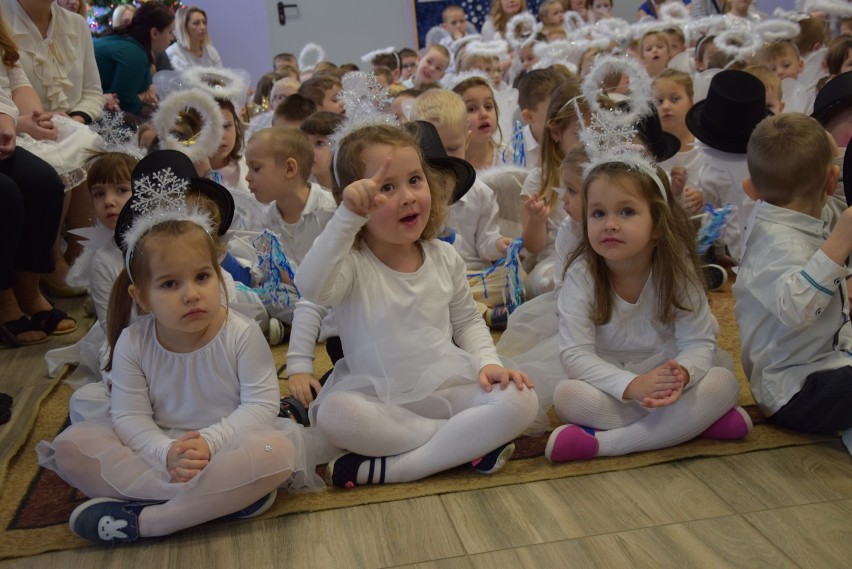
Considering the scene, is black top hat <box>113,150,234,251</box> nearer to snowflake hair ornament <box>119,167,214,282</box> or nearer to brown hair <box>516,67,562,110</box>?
snowflake hair ornament <box>119,167,214,282</box>

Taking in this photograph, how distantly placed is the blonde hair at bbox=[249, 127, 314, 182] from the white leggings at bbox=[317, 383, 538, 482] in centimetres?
128

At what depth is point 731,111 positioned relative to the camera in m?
2.82

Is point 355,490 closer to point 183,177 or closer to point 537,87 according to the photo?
point 183,177

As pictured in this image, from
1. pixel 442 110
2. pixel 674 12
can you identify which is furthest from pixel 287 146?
pixel 674 12

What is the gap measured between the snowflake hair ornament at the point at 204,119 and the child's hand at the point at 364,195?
1175 millimetres

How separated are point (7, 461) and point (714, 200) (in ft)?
8.08

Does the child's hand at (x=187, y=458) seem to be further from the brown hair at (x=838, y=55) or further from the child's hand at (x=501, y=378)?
the brown hair at (x=838, y=55)

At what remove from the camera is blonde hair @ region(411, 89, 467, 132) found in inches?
118

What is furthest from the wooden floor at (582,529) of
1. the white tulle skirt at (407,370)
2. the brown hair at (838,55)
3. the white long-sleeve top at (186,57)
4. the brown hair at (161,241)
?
the white long-sleeve top at (186,57)

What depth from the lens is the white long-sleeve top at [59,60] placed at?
10.8ft

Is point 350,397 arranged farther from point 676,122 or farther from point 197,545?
point 676,122

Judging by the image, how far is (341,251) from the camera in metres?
1.81

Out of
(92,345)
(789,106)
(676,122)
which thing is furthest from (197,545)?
(789,106)

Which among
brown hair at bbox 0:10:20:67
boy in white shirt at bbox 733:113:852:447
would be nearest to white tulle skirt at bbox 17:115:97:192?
brown hair at bbox 0:10:20:67
